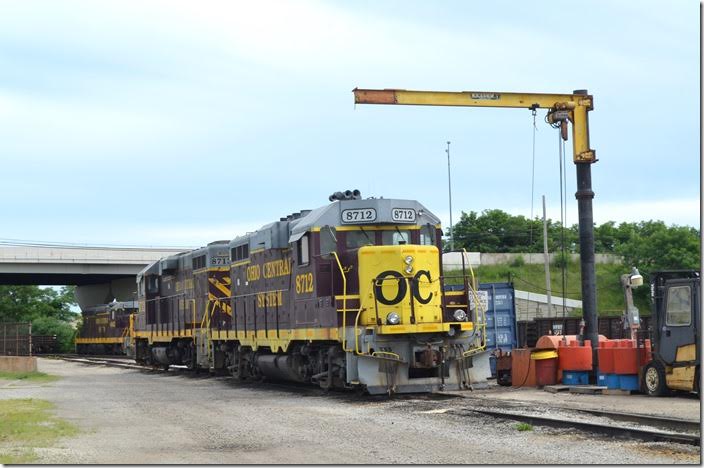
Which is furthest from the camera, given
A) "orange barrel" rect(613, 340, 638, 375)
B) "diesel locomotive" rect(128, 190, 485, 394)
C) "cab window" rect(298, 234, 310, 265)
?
"cab window" rect(298, 234, 310, 265)

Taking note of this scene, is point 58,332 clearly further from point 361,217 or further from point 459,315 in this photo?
point 459,315

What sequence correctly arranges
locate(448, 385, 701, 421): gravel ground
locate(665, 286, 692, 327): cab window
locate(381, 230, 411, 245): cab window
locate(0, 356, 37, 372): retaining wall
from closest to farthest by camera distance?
locate(448, 385, 701, 421): gravel ground → locate(665, 286, 692, 327): cab window → locate(381, 230, 411, 245): cab window → locate(0, 356, 37, 372): retaining wall

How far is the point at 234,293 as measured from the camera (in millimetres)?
25828

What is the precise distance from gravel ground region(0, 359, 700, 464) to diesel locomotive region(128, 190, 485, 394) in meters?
0.80

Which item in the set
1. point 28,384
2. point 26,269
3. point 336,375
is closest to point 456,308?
point 336,375

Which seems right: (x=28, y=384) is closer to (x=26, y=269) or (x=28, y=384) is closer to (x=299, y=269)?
(x=299, y=269)

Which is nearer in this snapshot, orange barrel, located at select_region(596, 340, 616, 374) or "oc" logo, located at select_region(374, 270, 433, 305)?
"oc" logo, located at select_region(374, 270, 433, 305)

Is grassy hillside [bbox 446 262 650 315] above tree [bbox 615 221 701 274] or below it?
below

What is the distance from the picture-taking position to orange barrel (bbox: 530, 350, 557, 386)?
Result: 66.4ft

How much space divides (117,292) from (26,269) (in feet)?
49.1

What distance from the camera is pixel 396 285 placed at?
721 inches

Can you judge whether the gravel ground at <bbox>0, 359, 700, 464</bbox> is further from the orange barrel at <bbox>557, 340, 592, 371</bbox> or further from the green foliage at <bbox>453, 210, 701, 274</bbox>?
the green foliage at <bbox>453, 210, 701, 274</bbox>

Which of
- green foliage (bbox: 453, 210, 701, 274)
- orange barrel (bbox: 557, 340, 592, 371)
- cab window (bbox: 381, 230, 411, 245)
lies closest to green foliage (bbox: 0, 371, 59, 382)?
cab window (bbox: 381, 230, 411, 245)

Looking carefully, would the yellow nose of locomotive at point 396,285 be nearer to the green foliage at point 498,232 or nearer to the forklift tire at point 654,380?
the forklift tire at point 654,380
